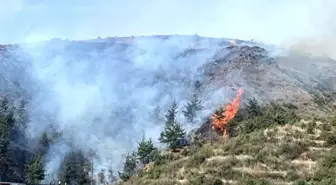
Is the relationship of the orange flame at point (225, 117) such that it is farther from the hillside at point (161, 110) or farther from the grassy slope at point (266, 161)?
the grassy slope at point (266, 161)

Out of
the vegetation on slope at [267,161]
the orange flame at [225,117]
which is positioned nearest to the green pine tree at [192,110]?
the orange flame at [225,117]

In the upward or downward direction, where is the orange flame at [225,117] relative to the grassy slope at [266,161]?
upward

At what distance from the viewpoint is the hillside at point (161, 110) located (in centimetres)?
4703

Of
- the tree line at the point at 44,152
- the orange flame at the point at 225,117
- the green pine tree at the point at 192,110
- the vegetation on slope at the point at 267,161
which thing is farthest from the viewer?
the green pine tree at the point at 192,110

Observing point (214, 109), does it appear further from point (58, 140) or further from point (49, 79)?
point (49, 79)

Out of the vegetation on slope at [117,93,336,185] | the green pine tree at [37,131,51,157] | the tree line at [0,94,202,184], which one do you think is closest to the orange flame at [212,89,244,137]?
the tree line at [0,94,202,184]

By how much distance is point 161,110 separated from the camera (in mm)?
110938

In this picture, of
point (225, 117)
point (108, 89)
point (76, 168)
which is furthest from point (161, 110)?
point (76, 168)

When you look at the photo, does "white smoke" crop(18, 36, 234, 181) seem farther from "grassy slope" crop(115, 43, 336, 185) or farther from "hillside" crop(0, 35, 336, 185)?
"grassy slope" crop(115, 43, 336, 185)

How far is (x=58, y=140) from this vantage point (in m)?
96.2

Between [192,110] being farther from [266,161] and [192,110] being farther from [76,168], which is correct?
[266,161]

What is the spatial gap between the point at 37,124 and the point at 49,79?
25.2 metres

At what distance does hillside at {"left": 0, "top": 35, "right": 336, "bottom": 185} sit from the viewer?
4703cm

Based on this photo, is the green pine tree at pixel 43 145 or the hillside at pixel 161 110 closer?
the hillside at pixel 161 110
